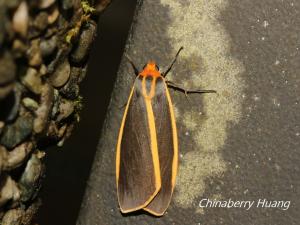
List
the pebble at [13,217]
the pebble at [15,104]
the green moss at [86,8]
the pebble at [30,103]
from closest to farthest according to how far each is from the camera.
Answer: the pebble at [15,104] → the pebble at [30,103] → the pebble at [13,217] → the green moss at [86,8]

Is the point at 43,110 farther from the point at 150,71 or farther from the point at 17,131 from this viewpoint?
the point at 150,71

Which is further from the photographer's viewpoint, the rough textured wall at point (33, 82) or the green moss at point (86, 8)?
the green moss at point (86, 8)

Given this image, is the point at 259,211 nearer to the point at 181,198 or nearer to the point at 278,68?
the point at 181,198

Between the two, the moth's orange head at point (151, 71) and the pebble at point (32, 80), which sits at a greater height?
the pebble at point (32, 80)

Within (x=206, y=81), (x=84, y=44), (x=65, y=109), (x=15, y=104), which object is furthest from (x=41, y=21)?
(x=206, y=81)

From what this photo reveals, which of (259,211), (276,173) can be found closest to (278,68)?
(276,173)

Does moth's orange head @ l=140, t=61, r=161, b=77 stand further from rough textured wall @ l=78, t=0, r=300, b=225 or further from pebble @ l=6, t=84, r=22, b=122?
pebble @ l=6, t=84, r=22, b=122

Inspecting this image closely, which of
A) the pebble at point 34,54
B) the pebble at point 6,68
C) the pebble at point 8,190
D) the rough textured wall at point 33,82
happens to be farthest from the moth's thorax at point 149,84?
the pebble at point 6,68

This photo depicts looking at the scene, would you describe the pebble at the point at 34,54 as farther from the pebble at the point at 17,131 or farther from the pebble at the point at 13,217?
the pebble at the point at 13,217
